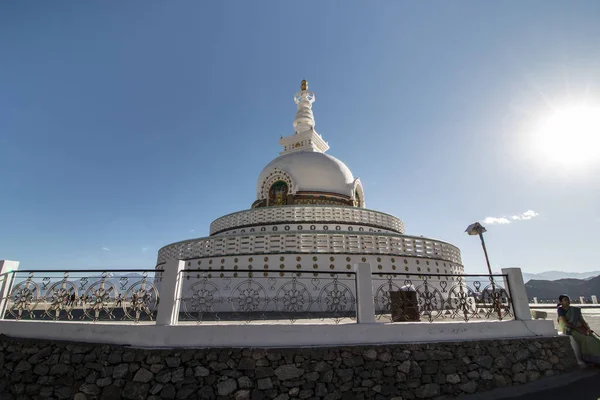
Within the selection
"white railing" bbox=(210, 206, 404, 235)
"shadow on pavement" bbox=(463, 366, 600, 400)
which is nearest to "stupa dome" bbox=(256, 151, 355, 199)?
"white railing" bbox=(210, 206, 404, 235)

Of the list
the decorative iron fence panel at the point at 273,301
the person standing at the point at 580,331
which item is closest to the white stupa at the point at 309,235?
the decorative iron fence panel at the point at 273,301

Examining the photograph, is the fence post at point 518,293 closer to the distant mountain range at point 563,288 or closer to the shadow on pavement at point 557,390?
the shadow on pavement at point 557,390

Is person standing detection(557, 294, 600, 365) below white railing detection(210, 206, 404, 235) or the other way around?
below

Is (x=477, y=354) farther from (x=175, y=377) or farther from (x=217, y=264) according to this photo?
(x=217, y=264)

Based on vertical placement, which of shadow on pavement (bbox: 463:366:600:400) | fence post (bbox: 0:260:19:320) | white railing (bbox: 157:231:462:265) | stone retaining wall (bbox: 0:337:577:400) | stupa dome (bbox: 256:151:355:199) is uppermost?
stupa dome (bbox: 256:151:355:199)

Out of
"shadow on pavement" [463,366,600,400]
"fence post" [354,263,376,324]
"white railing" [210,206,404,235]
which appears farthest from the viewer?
"white railing" [210,206,404,235]

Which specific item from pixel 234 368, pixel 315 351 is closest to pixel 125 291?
pixel 234 368

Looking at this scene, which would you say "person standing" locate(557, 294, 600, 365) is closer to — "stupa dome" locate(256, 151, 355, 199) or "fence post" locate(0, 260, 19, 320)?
"fence post" locate(0, 260, 19, 320)

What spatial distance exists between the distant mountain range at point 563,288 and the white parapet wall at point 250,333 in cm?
5774

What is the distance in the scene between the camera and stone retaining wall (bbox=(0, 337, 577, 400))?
16.8 ft

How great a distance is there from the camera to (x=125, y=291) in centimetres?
658

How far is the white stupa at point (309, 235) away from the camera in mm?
14094

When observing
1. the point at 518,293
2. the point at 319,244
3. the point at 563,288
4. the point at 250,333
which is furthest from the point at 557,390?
the point at 563,288

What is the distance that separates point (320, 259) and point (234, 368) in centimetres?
901
